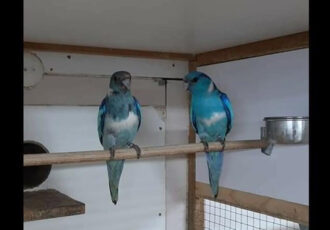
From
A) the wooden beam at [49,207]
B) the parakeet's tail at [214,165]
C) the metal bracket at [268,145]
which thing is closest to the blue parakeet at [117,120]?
the wooden beam at [49,207]

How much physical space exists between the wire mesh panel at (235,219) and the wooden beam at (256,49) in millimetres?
425

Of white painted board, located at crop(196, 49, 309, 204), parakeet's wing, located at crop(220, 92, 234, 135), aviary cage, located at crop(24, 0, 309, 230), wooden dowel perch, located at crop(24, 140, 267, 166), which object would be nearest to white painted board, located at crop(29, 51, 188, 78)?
aviary cage, located at crop(24, 0, 309, 230)

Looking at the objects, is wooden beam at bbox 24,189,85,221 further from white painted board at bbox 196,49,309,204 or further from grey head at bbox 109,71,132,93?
white painted board at bbox 196,49,309,204

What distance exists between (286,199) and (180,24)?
1.61 ft

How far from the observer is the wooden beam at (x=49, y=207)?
34.6 inches

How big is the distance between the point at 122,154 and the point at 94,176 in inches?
13.3

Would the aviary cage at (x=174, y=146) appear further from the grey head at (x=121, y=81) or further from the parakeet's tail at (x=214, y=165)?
the grey head at (x=121, y=81)

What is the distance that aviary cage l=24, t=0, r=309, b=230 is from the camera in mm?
899

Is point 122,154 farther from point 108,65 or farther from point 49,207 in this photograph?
point 108,65

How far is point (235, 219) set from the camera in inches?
47.3

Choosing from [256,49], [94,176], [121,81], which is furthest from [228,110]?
[94,176]

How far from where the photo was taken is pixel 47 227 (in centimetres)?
111

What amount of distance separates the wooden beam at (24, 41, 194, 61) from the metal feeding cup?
38 cm
